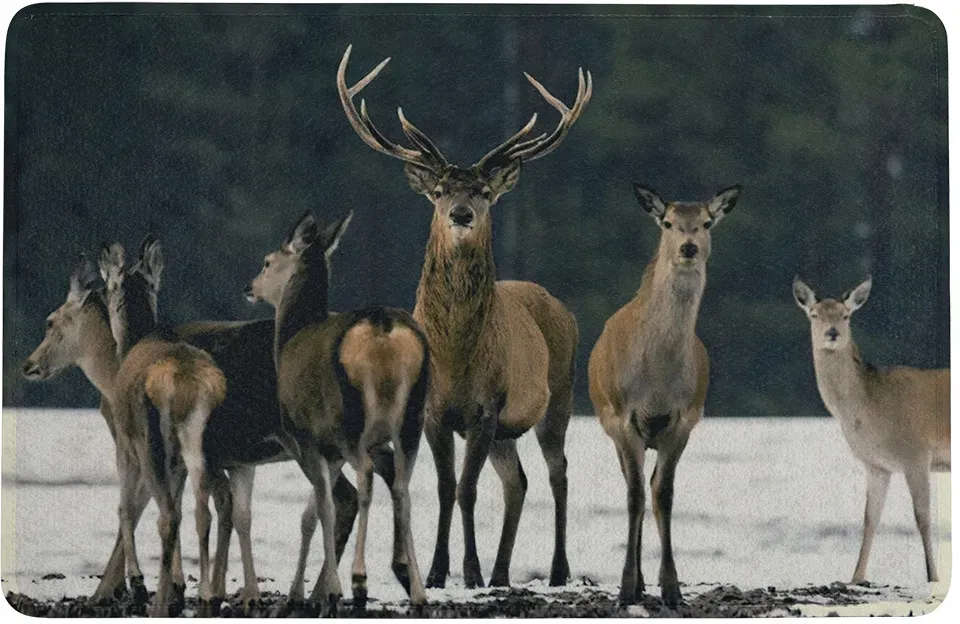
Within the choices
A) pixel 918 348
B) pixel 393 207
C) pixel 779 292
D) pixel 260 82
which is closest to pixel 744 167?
pixel 779 292

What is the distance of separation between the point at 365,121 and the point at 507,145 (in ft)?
1.48

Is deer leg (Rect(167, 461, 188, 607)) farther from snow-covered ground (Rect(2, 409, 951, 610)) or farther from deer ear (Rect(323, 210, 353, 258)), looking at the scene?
deer ear (Rect(323, 210, 353, 258))

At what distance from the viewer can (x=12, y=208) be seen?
5312 mm

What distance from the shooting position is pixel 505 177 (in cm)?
528

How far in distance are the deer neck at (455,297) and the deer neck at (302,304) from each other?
11.9 inches

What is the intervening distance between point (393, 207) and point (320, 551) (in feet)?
3.57

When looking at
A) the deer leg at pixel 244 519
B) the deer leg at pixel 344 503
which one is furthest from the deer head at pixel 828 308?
the deer leg at pixel 244 519

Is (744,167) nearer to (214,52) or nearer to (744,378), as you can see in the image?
(744,378)

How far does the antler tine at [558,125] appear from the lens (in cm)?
531

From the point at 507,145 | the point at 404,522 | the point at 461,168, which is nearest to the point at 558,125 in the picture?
the point at 507,145

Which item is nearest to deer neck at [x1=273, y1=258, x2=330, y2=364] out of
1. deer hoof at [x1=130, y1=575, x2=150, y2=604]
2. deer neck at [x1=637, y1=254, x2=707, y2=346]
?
deer hoof at [x1=130, y1=575, x2=150, y2=604]

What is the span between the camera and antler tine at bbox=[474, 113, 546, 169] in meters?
5.27

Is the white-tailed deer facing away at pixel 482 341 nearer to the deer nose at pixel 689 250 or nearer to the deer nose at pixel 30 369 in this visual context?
the deer nose at pixel 689 250

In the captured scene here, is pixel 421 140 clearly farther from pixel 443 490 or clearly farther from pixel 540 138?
pixel 443 490
